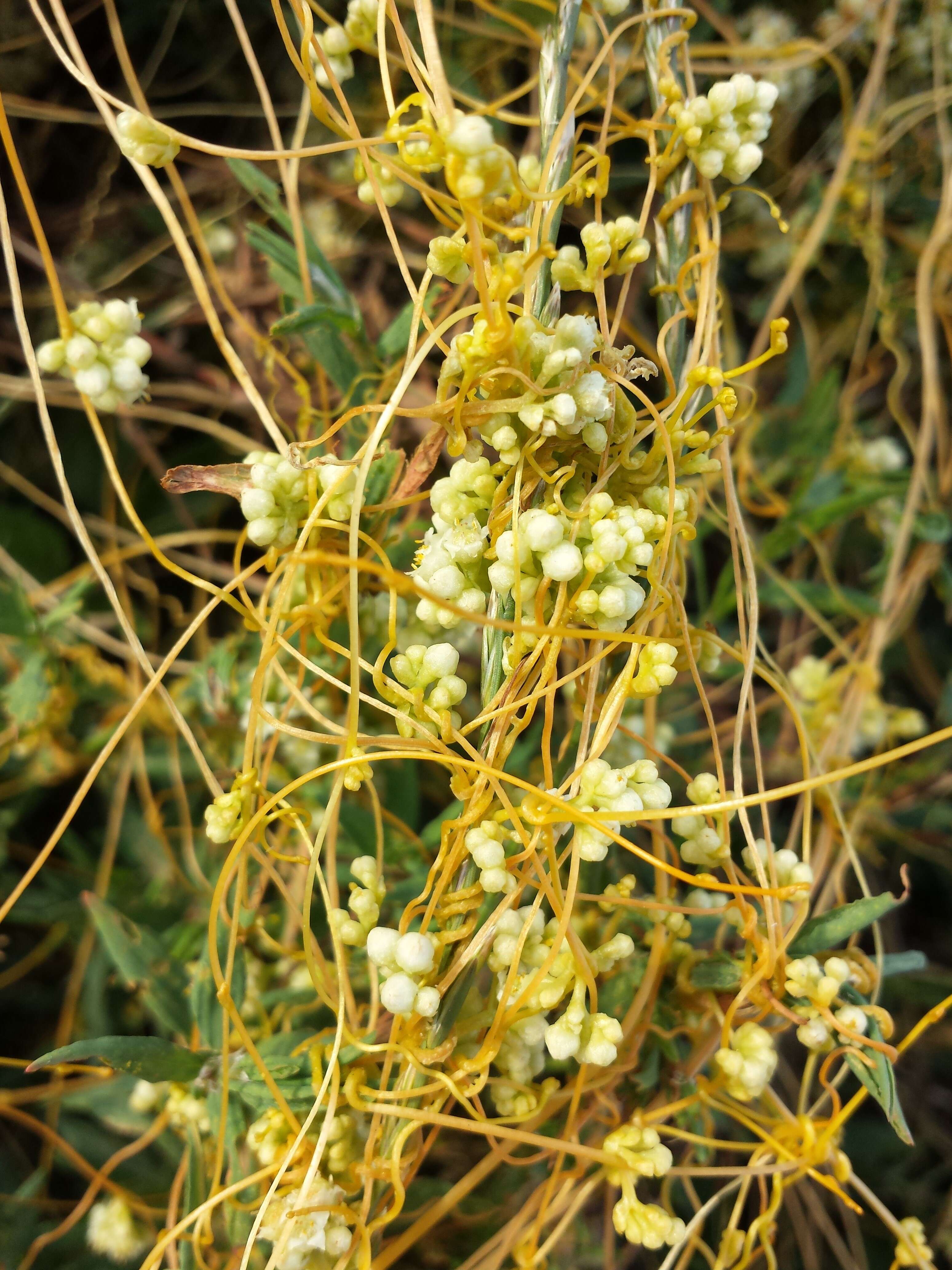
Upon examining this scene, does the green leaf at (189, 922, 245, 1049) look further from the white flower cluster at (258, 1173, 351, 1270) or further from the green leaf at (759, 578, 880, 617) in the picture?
the green leaf at (759, 578, 880, 617)

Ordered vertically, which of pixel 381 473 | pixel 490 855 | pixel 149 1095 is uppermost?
pixel 381 473

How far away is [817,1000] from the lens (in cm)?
59

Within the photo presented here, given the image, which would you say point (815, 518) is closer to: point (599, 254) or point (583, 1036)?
point (599, 254)

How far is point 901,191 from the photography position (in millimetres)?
1137

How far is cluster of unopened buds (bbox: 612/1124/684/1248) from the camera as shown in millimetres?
583

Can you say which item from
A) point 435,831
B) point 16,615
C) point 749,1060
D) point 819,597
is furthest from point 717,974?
point 16,615

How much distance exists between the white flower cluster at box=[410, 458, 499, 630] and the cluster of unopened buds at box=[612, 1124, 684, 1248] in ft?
1.24

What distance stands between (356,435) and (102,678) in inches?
18.1

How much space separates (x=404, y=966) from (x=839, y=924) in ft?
1.00

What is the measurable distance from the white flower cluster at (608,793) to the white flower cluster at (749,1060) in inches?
7.8

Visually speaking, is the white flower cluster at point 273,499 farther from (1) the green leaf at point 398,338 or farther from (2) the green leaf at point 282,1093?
(2) the green leaf at point 282,1093

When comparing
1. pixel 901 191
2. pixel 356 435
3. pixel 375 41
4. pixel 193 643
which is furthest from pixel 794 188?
pixel 193 643

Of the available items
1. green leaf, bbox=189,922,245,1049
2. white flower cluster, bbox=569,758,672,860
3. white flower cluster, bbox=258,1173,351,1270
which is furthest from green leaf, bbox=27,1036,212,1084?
white flower cluster, bbox=569,758,672,860

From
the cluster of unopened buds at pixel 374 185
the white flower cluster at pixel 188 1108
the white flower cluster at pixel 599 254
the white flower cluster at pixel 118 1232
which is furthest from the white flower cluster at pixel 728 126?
the white flower cluster at pixel 118 1232
